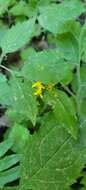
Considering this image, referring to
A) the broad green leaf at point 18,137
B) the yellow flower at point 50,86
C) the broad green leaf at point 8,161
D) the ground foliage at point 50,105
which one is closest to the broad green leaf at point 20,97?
the ground foliage at point 50,105

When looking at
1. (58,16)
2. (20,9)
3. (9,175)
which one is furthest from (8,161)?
(20,9)

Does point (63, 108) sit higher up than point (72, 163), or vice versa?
point (63, 108)

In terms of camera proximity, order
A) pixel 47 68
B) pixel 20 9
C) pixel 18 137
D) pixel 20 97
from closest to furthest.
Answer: pixel 20 97 < pixel 47 68 < pixel 18 137 < pixel 20 9

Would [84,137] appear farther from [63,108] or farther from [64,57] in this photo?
[64,57]

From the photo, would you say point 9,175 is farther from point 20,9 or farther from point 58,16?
point 20,9

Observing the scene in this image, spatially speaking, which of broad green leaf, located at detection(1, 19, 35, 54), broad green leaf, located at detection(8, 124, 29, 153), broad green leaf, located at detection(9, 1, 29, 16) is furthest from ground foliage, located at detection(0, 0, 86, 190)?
broad green leaf, located at detection(9, 1, 29, 16)

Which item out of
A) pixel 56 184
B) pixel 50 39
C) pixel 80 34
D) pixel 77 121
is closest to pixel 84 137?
pixel 77 121

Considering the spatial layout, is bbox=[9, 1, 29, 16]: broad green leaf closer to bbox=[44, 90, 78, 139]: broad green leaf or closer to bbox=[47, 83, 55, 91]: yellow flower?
bbox=[47, 83, 55, 91]: yellow flower
